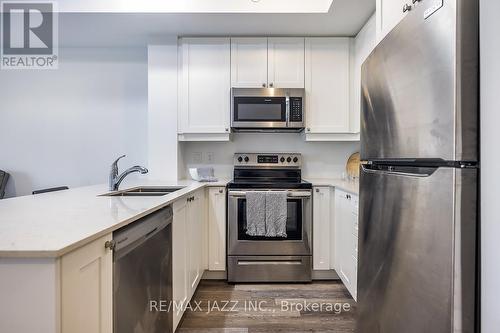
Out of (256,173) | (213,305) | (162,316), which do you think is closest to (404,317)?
(162,316)

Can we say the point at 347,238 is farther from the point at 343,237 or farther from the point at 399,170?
the point at 399,170

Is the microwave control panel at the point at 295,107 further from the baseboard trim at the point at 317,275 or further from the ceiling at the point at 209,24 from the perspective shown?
the baseboard trim at the point at 317,275

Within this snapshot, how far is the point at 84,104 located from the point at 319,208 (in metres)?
2.70

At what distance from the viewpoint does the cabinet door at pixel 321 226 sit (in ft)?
8.19

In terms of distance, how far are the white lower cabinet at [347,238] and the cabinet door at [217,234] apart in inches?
39.1

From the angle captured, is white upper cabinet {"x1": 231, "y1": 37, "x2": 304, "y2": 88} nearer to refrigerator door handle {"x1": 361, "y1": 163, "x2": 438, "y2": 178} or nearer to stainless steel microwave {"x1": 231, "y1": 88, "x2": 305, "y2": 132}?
stainless steel microwave {"x1": 231, "y1": 88, "x2": 305, "y2": 132}

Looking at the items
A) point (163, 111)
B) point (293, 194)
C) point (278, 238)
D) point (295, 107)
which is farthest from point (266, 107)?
point (278, 238)

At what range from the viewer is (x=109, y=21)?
2402 mm

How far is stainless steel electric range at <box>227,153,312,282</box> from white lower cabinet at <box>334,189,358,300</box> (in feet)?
0.78

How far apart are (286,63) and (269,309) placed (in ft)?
7.07

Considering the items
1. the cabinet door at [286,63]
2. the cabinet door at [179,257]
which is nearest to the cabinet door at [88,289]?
the cabinet door at [179,257]

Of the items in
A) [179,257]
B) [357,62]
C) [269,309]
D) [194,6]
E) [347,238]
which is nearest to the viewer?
[179,257]

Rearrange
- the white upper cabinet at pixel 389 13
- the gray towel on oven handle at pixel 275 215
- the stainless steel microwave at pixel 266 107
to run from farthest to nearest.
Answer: the stainless steel microwave at pixel 266 107, the gray towel on oven handle at pixel 275 215, the white upper cabinet at pixel 389 13

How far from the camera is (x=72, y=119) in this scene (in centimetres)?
304
